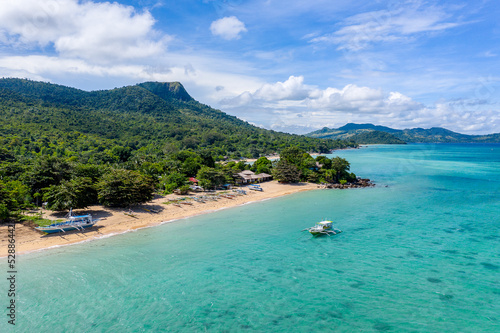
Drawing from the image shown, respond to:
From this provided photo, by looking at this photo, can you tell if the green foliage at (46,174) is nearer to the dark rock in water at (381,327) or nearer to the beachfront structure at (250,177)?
the beachfront structure at (250,177)

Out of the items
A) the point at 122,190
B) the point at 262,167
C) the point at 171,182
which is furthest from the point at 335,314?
the point at 262,167

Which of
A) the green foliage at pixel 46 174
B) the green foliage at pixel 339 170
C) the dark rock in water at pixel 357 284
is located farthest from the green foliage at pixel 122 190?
the green foliage at pixel 339 170

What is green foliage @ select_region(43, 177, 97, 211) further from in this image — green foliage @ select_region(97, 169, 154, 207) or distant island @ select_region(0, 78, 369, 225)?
green foliage @ select_region(97, 169, 154, 207)

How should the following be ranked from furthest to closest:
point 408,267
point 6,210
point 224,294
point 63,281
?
point 6,210, point 408,267, point 63,281, point 224,294

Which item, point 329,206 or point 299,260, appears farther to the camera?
point 329,206

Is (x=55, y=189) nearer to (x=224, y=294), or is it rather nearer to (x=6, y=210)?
(x=6, y=210)

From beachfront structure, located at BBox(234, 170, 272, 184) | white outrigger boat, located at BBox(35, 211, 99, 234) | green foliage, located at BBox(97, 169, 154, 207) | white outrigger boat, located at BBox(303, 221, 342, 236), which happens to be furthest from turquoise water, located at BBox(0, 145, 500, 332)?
beachfront structure, located at BBox(234, 170, 272, 184)

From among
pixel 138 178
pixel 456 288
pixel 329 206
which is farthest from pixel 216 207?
pixel 456 288
